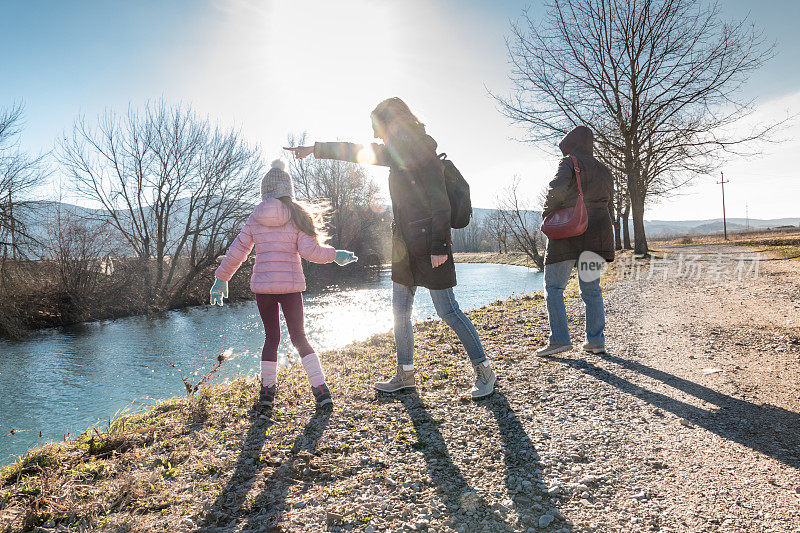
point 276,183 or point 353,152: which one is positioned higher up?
point 353,152

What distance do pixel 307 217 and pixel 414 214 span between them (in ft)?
3.29

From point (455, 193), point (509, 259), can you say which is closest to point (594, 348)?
point (455, 193)

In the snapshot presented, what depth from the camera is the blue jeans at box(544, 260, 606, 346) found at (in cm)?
408

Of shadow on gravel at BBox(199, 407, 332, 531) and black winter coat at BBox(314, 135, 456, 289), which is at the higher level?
black winter coat at BBox(314, 135, 456, 289)

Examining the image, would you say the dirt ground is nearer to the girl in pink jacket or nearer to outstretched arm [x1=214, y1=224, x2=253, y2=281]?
the girl in pink jacket

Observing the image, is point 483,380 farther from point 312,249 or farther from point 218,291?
point 218,291

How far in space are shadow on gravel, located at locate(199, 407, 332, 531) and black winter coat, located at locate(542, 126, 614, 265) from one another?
9.25 ft

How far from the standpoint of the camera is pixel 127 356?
28.8 ft

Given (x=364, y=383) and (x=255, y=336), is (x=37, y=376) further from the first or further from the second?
(x=364, y=383)

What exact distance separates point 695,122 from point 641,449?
59.5 ft

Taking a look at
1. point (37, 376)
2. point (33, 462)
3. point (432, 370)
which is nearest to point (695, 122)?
point (432, 370)

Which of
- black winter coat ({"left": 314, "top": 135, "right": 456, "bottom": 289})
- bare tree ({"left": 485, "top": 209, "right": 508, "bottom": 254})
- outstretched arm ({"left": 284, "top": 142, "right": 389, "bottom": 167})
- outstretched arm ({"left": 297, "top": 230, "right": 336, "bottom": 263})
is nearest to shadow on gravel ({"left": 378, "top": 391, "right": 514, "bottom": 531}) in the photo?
black winter coat ({"left": 314, "top": 135, "right": 456, "bottom": 289})

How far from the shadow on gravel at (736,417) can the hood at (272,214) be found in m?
3.16

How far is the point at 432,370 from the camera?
4234mm
